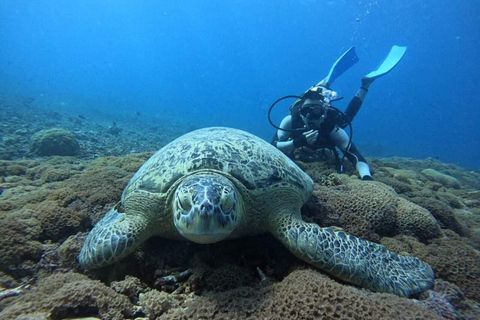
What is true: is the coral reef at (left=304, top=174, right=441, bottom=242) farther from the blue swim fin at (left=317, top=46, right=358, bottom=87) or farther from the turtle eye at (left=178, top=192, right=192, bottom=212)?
the blue swim fin at (left=317, top=46, right=358, bottom=87)

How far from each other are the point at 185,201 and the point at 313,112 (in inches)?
187

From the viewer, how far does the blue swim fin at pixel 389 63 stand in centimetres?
969

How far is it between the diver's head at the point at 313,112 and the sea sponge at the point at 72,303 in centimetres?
536

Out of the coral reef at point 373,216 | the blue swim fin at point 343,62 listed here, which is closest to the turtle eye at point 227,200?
the coral reef at point 373,216

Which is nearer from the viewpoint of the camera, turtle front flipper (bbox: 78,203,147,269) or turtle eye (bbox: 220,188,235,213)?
A: turtle eye (bbox: 220,188,235,213)

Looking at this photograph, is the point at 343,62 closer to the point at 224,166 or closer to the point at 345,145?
the point at 345,145

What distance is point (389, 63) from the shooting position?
11102 millimetres

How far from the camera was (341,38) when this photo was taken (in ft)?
319

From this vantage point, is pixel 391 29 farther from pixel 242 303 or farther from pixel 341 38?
pixel 242 303

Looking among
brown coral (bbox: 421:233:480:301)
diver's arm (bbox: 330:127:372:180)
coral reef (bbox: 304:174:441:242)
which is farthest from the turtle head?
diver's arm (bbox: 330:127:372:180)

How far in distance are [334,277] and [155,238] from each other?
6.60 feet

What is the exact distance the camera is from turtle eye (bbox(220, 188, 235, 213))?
1.95 metres

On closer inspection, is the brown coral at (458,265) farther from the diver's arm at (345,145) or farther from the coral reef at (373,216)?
the diver's arm at (345,145)

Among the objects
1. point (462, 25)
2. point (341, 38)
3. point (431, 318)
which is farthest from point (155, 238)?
point (341, 38)
